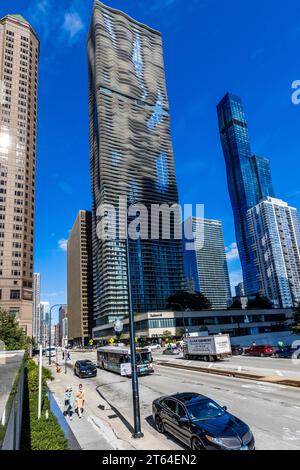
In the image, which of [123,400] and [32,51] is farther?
[32,51]

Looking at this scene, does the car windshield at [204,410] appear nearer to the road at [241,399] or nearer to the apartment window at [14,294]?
the road at [241,399]

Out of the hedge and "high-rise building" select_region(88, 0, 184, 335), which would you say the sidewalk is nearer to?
the hedge

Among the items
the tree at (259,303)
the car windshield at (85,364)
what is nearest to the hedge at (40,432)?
the car windshield at (85,364)

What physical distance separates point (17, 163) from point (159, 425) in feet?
336

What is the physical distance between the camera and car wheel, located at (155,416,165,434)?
1381 centimetres

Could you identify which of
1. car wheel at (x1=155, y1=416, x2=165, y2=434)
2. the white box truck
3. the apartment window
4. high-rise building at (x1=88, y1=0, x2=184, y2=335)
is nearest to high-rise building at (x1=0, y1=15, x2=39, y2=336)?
the apartment window

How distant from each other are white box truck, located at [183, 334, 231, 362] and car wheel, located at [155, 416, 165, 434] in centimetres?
2926

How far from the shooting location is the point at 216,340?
42281 millimetres

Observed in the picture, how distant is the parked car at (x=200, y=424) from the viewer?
33.4ft

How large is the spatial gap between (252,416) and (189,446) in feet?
17.3

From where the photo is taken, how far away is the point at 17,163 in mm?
102062

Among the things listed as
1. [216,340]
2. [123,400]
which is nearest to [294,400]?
[123,400]
